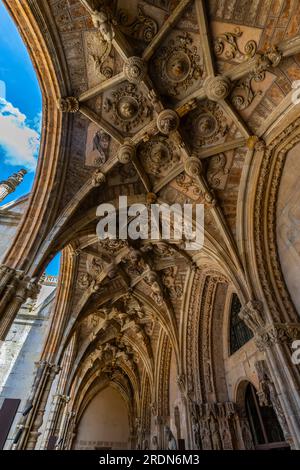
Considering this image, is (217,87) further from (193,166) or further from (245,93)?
(193,166)

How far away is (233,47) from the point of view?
17.5 feet

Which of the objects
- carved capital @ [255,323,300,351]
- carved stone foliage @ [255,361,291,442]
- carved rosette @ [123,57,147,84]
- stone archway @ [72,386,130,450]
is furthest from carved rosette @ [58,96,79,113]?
stone archway @ [72,386,130,450]

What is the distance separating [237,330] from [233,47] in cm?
787

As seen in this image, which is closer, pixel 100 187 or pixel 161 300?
pixel 100 187

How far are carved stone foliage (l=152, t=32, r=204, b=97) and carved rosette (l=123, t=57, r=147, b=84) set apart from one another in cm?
54

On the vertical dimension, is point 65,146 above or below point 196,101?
below

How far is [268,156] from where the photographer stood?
6.27m

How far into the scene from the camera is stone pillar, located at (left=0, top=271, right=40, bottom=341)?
14.3 ft

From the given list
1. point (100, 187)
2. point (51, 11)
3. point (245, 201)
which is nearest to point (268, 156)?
point (245, 201)

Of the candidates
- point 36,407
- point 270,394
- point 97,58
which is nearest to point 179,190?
point 97,58

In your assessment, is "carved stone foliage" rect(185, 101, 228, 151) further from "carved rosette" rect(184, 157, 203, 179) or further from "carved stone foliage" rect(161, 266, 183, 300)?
"carved stone foliage" rect(161, 266, 183, 300)

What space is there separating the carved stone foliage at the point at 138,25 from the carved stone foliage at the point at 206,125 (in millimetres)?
1917
